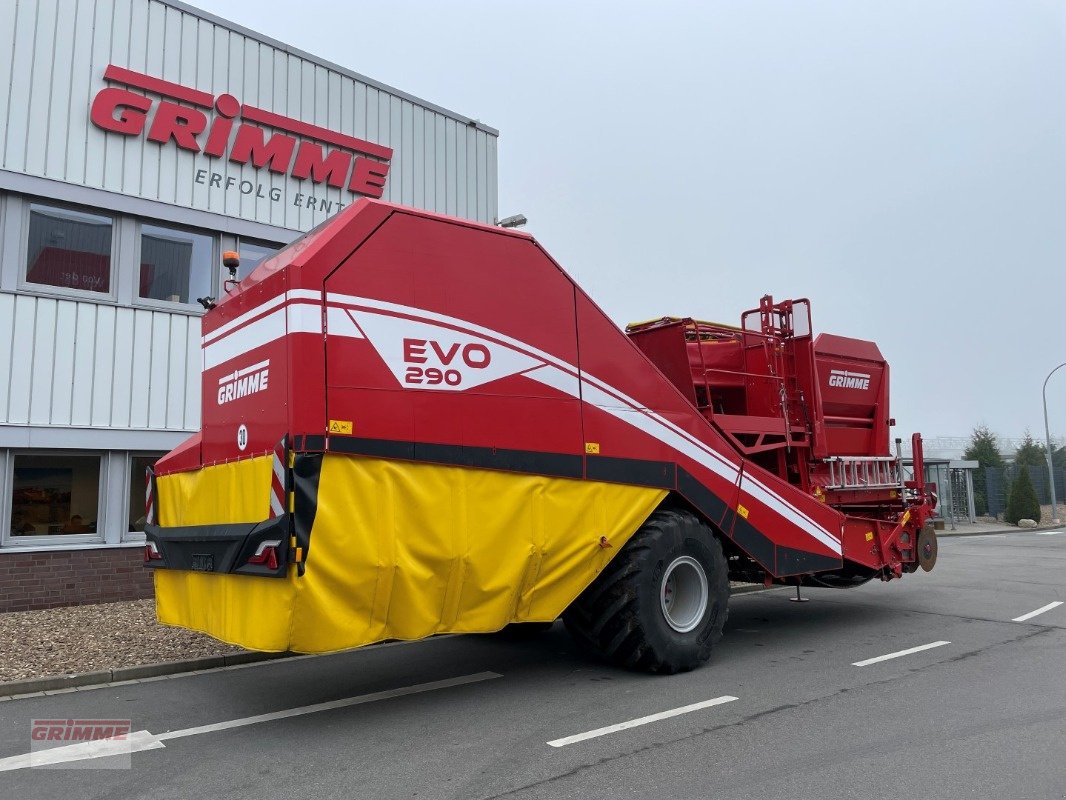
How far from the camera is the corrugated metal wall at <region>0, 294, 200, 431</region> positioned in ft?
32.6

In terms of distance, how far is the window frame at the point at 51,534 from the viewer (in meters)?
9.80

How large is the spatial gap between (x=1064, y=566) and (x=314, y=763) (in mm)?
15213

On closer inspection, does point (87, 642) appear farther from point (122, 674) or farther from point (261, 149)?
point (261, 149)

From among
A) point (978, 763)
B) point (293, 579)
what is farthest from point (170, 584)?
point (978, 763)

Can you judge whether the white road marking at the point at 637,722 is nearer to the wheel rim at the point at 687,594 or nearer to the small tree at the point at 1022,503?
the wheel rim at the point at 687,594

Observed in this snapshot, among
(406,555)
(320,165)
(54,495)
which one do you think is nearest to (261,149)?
(320,165)

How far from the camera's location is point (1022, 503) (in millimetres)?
31297

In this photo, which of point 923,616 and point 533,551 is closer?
point 533,551

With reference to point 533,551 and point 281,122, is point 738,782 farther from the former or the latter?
point 281,122

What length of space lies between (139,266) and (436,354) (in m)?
7.51

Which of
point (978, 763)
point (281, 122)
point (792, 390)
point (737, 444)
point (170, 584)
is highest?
point (281, 122)

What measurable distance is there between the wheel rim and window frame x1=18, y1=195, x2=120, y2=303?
325 inches

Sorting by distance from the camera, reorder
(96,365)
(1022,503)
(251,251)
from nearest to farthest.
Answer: (96,365) < (251,251) < (1022,503)

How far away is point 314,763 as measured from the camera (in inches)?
181
